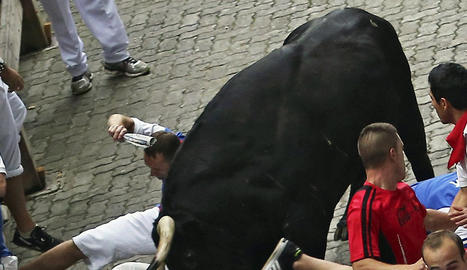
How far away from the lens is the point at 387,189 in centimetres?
459

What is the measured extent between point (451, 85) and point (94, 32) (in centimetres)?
504

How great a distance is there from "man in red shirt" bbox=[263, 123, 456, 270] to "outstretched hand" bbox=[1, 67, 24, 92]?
355 centimetres

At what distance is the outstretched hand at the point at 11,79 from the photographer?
7.38 metres

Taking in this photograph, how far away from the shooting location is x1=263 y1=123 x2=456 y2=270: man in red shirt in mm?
4531

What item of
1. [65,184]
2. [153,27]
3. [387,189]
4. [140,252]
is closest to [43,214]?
[65,184]

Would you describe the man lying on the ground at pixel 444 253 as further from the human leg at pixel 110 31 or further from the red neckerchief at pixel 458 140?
the human leg at pixel 110 31

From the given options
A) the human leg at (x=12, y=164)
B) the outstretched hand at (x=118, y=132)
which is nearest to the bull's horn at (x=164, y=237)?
the outstretched hand at (x=118, y=132)

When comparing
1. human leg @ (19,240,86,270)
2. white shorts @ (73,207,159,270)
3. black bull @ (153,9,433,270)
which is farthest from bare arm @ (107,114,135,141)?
black bull @ (153,9,433,270)

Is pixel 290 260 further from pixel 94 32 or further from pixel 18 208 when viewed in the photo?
pixel 94 32

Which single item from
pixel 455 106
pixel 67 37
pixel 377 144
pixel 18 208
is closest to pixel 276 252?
pixel 377 144

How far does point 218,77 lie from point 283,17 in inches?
45.1

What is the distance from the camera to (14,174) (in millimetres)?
7281

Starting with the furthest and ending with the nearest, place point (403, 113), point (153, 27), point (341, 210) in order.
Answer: point (153, 27), point (341, 210), point (403, 113)

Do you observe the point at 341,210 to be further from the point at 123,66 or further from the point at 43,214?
the point at 123,66
